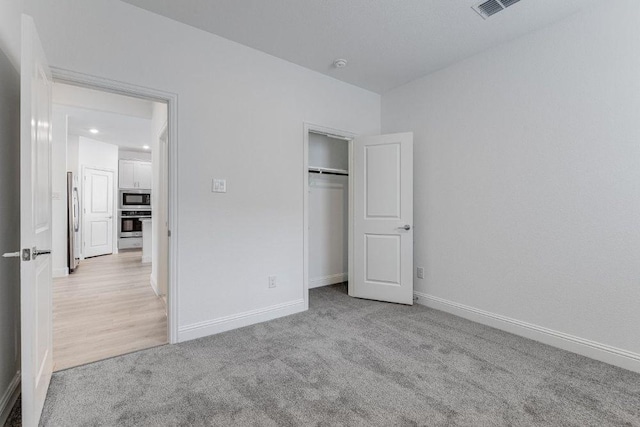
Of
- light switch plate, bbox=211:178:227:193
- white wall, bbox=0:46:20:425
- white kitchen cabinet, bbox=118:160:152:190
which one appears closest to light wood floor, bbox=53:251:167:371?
white wall, bbox=0:46:20:425

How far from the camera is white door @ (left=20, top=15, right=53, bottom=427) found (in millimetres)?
1333

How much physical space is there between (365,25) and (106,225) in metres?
7.48

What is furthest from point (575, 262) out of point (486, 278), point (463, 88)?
point (463, 88)

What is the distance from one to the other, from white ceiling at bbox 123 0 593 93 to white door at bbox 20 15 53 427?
1.16m

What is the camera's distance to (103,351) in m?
2.34

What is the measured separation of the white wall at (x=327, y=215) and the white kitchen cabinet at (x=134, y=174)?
607cm

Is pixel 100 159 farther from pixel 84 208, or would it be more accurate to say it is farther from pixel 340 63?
pixel 340 63

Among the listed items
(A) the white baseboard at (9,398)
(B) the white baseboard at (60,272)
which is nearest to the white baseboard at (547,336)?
(A) the white baseboard at (9,398)

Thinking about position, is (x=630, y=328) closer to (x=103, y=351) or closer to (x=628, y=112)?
(x=628, y=112)

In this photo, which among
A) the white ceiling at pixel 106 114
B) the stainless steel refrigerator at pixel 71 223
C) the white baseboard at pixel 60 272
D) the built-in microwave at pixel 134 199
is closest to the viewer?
the white ceiling at pixel 106 114

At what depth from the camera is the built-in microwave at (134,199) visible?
777 cm

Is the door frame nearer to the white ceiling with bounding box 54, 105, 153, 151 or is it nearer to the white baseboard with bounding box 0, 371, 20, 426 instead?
the white ceiling with bounding box 54, 105, 153, 151

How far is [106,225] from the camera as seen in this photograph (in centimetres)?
715

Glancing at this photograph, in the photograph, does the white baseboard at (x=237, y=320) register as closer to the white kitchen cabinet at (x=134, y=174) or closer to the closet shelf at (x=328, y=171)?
the closet shelf at (x=328, y=171)
